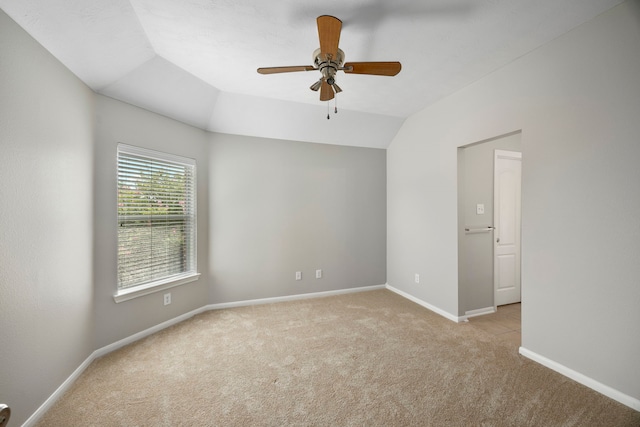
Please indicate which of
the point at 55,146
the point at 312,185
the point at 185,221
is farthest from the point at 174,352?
the point at 312,185

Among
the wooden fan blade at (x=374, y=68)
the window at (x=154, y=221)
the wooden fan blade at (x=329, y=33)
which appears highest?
the wooden fan blade at (x=329, y=33)

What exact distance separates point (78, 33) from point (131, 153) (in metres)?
1.08

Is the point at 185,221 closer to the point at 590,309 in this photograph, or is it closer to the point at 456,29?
the point at 456,29

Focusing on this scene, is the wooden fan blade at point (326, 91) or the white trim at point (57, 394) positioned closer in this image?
the white trim at point (57, 394)

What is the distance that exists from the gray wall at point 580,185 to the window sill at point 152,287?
140 inches

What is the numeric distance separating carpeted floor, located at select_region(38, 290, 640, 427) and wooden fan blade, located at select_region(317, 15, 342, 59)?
2.41 m

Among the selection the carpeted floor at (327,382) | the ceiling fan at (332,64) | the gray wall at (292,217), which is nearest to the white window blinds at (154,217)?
the gray wall at (292,217)

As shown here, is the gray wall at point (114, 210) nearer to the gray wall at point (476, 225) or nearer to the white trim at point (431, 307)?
the white trim at point (431, 307)

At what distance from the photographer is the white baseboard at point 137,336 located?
1.71 meters

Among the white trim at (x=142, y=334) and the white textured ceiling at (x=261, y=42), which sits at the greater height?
the white textured ceiling at (x=261, y=42)

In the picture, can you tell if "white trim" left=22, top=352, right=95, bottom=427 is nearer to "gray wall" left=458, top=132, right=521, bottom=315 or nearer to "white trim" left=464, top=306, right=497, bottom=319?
"gray wall" left=458, top=132, right=521, bottom=315

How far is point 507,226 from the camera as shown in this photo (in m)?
3.58

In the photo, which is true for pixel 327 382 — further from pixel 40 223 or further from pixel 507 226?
pixel 507 226

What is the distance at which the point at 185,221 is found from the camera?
Answer: 126 inches
